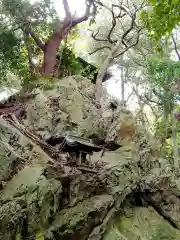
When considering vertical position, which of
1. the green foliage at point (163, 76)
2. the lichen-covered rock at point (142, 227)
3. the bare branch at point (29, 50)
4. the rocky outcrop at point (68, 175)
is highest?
the bare branch at point (29, 50)

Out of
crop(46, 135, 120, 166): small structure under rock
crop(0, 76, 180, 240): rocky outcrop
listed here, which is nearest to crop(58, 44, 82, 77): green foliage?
crop(0, 76, 180, 240): rocky outcrop

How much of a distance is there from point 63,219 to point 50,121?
424 cm

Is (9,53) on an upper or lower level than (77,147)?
upper

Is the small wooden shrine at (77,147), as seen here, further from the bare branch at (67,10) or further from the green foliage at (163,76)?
the bare branch at (67,10)

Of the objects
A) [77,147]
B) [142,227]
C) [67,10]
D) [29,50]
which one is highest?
[67,10]

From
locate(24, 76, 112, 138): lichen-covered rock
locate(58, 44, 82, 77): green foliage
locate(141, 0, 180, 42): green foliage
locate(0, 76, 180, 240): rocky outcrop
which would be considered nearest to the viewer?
locate(141, 0, 180, 42): green foliage

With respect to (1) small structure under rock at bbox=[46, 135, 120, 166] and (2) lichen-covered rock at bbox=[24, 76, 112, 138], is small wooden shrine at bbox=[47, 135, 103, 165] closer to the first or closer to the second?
(1) small structure under rock at bbox=[46, 135, 120, 166]

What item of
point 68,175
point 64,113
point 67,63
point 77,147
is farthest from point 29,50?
point 68,175

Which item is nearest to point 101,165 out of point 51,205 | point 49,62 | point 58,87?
point 51,205

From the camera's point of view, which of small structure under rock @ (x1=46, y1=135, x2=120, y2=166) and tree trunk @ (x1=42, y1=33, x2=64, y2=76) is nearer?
small structure under rock @ (x1=46, y1=135, x2=120, y2=166)

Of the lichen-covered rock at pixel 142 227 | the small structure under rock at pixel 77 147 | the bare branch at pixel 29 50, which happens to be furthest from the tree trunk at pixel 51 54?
the lichen-covered rock at pixel 142 227

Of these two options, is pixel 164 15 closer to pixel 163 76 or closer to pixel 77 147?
pixel 77 147

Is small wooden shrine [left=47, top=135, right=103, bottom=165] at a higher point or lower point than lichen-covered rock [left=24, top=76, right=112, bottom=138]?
lower

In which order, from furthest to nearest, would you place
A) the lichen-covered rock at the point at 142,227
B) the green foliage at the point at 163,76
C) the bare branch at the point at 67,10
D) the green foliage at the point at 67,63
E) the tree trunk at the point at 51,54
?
the green foliage at the point at 67,63
the bare branch at the point at 67,10
the tree trunk at the point at 51,54
the green foliage at the point at 163,76
the lichen-covered rock at the point at 142,227
